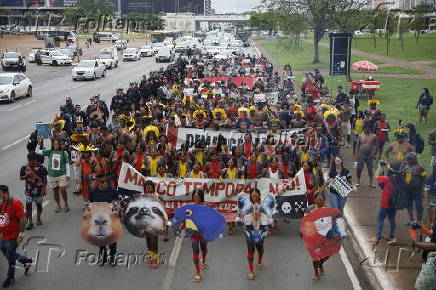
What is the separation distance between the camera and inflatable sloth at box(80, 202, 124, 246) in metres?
8.84

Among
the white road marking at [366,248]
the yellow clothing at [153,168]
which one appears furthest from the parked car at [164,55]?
the white road marking at [366,248]

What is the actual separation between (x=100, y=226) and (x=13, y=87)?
23.9 metres

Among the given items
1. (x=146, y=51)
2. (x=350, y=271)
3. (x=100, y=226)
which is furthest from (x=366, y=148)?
(x=146, y=51)

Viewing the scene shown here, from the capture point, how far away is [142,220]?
8.97m

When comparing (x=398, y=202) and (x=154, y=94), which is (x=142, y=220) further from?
(x=154, y=94)

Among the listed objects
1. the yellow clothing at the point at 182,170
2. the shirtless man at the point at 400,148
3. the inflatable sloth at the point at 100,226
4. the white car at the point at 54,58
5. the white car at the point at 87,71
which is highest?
the white car at the point at 54,58

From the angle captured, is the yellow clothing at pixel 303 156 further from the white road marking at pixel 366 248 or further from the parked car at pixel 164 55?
the parked car at pixel 164 55

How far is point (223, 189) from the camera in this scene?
11.1 meters

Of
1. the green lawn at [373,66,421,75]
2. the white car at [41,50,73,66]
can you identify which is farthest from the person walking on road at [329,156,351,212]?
the white car at [41,50,73,66]

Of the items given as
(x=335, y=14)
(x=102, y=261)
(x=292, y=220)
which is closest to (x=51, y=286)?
(x=102, y=261)

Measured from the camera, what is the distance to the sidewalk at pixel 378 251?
8.81 metres

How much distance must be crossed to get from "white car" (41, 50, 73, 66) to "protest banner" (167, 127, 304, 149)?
45.6m

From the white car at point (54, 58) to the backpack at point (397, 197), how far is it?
51.9 m

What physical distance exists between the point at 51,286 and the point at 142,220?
1.62 meters
